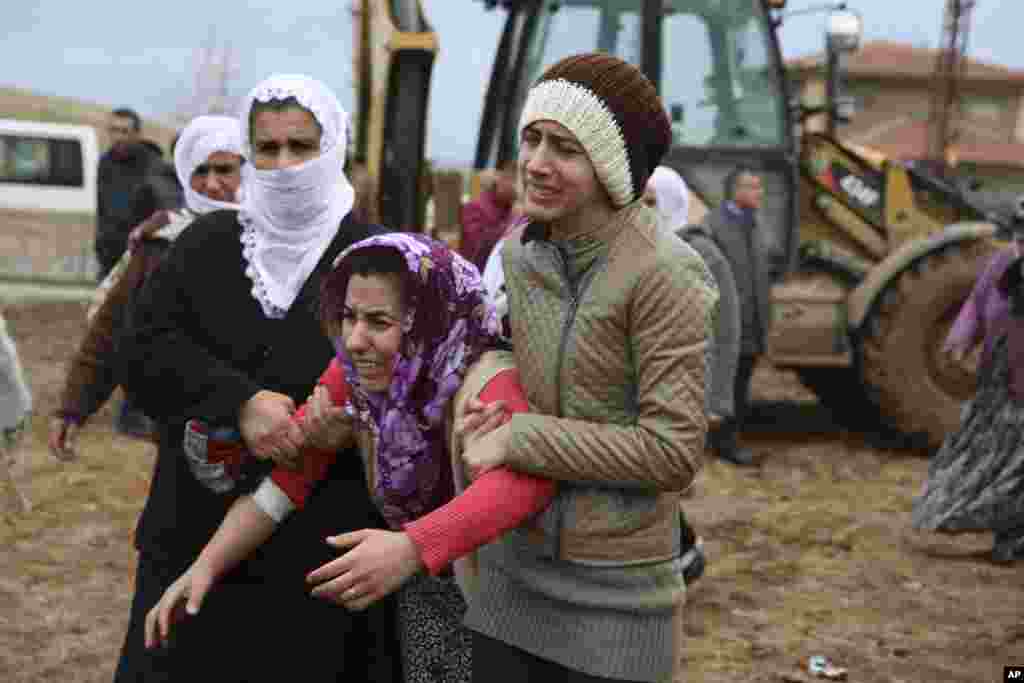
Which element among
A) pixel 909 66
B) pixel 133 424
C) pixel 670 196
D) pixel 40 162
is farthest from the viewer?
pixel 909 66

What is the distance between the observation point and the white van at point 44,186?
15695 mm

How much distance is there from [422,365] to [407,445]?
15 cm

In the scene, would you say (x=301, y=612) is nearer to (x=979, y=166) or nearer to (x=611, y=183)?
(x=611, y=183)

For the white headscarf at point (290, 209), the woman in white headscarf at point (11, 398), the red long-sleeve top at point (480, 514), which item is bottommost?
the woman in white headscarf at point (11, 398)

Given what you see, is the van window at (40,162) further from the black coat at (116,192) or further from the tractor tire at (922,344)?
the tractor tire at (922,344)

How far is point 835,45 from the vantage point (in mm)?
8594

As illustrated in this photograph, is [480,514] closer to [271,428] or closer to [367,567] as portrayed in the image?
[367,567]

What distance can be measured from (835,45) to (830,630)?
14.1ft

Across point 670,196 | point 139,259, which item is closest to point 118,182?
point 670,196

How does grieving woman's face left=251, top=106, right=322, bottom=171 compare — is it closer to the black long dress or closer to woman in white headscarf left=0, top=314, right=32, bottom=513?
the black long dress

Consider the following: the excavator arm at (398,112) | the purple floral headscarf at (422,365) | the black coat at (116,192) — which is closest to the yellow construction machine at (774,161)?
the excavator arm at (398,112)

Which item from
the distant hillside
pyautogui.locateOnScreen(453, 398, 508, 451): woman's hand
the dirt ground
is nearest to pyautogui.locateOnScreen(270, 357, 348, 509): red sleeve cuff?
pyautogui.locateOnScreen(453, 398, 508, 451): woman's hand

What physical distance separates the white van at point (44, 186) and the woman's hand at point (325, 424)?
45.6 feet

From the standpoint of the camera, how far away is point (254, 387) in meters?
2.78
